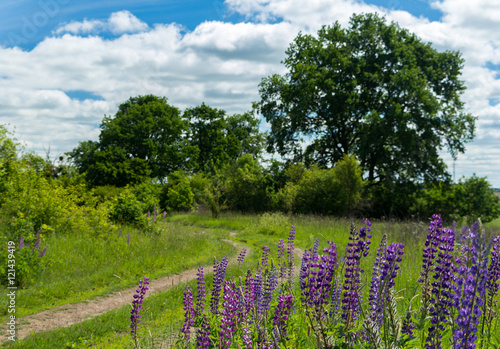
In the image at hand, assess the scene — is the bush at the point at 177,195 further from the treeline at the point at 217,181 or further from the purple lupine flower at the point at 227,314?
the purple lupine flower at the point at 227,314

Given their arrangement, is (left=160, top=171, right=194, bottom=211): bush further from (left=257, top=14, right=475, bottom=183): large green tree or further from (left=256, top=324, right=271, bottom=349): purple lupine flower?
(left=256, top=324, right=271, bottom=349): purple lupine flower

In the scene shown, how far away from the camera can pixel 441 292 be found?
2760 mm

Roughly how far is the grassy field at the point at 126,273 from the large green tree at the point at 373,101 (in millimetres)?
13372

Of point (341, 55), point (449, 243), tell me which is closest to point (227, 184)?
point (341, 55)

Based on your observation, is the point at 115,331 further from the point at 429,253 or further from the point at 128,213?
the point at 128,213

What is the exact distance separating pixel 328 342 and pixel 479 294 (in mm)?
1050

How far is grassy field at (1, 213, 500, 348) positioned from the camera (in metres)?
5.88

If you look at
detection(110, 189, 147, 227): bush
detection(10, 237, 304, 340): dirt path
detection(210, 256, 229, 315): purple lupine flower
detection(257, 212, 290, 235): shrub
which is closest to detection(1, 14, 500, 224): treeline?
detection(257, 212, 290, 235): shrub

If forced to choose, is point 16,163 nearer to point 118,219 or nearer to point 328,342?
point 118,219

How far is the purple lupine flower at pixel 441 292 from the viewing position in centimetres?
256

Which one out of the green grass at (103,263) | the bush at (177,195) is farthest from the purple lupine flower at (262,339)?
the bush at (177,195)

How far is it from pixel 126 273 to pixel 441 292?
8442 mm

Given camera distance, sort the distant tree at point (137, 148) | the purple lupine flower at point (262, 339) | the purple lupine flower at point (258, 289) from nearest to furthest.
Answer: the purple lupine flower at point (262, 339), the purple lupine flower at point (258, 289), the distant tree at point (137, 148)

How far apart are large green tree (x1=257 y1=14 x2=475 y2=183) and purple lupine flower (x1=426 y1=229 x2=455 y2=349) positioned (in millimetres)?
24710
